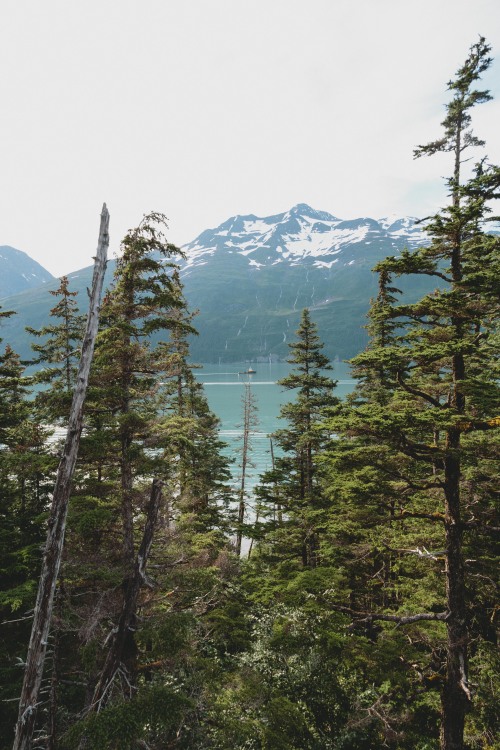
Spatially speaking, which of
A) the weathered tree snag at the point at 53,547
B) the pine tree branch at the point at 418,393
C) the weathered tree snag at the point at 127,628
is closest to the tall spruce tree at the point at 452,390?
the pine tree branch at the point at 418,393

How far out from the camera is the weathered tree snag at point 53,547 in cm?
540

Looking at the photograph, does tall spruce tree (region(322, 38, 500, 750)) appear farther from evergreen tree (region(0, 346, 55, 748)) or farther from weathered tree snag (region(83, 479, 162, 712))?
evergreen tree (region(0, 346, 55, 748))

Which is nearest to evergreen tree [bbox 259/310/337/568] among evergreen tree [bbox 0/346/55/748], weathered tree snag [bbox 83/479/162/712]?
evergreen tree [bbox 0/346/55/748]

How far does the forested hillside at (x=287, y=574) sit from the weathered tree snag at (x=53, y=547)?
0.05 m

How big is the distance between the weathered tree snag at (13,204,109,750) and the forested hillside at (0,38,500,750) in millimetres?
54

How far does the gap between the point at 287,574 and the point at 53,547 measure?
606 inches

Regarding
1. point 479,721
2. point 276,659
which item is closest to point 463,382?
point 276,659

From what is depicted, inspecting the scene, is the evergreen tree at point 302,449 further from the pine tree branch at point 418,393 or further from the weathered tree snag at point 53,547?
the weathered tree snag at point 53,547

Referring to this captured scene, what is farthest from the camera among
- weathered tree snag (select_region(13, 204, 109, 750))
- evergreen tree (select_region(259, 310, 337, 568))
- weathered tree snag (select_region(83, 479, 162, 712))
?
evergreen tree (select_region(259, 310, 337, 568))

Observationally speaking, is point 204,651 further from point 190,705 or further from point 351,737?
point 190,705

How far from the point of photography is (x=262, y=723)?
31.0 ft

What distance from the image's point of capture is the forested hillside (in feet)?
26.2

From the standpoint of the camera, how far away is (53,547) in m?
5.74

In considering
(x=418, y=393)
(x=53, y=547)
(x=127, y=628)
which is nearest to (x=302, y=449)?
(x=418, y=393)
